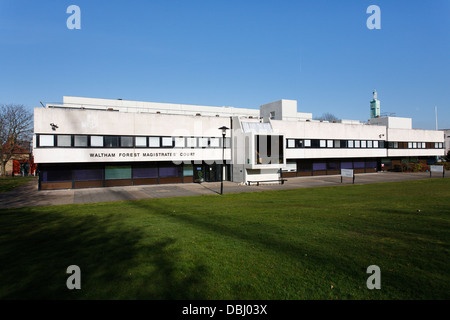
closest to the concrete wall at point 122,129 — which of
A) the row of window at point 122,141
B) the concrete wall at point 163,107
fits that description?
the row of window at point 122,141

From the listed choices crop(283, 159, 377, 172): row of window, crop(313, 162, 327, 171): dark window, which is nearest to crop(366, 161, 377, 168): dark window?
crop(283, 159, 377, 172): row of window

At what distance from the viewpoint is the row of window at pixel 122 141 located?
84.8 feet

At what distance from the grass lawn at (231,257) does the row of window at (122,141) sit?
16.2m

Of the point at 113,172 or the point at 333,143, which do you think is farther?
the point at 333,143

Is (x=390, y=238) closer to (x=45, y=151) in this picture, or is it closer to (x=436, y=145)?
(x=45, y=151)

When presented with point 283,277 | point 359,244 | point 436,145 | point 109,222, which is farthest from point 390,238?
point 436,145

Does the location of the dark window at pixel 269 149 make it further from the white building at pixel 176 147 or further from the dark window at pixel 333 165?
the dark window at pixel 333 165

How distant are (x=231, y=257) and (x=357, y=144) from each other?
39999 mm

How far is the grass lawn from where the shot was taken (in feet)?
18.0

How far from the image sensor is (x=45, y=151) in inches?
1004

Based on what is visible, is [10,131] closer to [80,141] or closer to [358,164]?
[80,141]

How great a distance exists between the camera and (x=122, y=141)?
28.4 m

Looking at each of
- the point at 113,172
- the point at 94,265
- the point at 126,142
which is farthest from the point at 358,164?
the point at 94,265

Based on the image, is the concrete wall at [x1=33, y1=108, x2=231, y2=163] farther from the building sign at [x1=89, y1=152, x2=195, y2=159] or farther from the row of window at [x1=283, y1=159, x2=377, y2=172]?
the row of window at [x1=283, y1=159, x2=377, y2=172]
